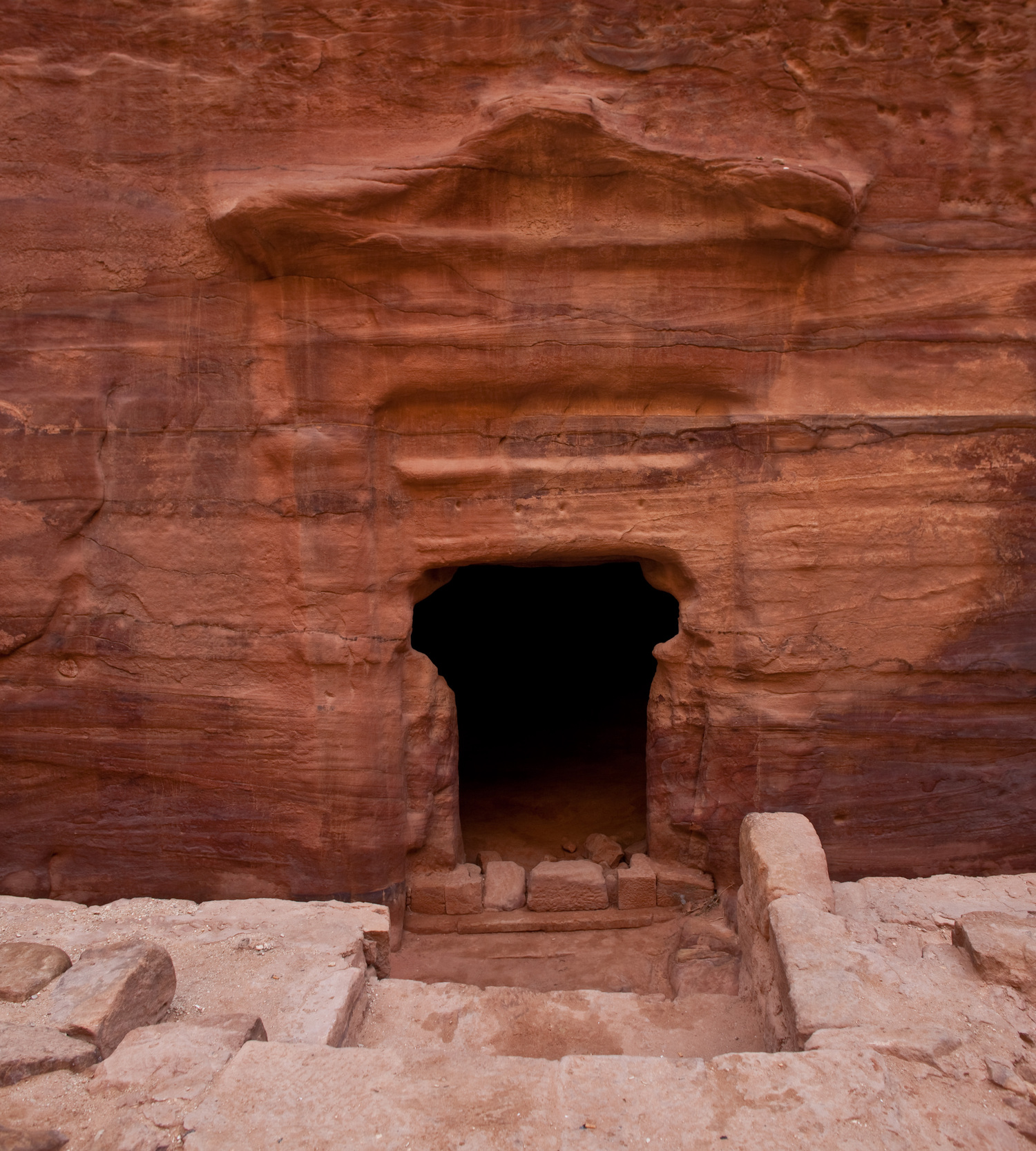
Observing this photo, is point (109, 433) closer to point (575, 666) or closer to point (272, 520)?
point (272, 520)

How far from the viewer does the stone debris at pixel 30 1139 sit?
217 cm

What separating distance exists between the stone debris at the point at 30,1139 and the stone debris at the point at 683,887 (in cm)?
322

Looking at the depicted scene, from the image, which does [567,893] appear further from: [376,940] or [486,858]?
[376,940]

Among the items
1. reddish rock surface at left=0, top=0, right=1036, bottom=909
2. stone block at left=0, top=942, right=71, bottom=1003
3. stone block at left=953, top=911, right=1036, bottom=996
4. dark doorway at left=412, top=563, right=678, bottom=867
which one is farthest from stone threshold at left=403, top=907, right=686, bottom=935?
stone block at left=0, top=942, right=71, bottom=1003

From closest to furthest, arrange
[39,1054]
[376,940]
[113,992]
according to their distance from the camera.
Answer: [39,1054], [113,992], [376,940]

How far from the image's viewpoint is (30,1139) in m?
2.20

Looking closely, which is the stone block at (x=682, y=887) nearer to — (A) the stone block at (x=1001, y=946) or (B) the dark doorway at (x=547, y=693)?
(B) the dark doorway at (x=547, y=693)

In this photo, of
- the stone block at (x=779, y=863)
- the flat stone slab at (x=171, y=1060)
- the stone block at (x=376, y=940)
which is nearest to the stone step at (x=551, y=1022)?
the stone block at (x=376, y=940)

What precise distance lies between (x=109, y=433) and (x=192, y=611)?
974 millimetres

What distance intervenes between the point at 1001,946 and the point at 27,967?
3.54 meters

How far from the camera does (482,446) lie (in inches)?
171

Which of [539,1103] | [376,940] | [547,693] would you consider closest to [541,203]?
[376,940]

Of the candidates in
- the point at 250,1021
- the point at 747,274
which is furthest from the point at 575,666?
the point at 250,1021

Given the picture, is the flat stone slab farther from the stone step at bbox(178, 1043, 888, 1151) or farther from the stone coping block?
the stone coping block
